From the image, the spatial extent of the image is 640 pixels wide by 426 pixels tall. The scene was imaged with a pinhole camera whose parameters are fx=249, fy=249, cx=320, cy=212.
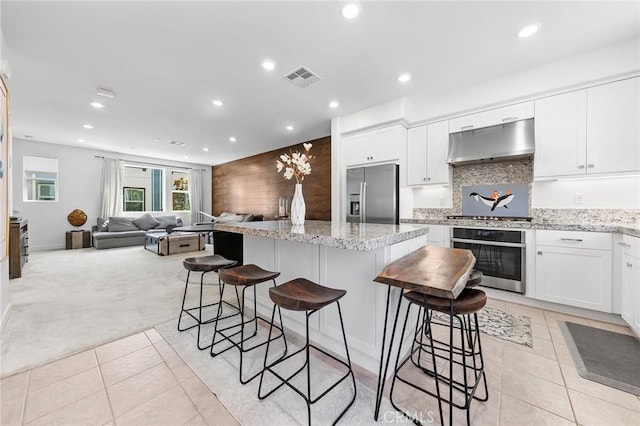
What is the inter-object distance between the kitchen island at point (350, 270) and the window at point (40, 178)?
6.93m

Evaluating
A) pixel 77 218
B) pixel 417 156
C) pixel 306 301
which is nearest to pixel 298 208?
pixel 306 301

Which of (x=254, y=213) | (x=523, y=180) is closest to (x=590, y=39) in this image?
(x=523, y=180)

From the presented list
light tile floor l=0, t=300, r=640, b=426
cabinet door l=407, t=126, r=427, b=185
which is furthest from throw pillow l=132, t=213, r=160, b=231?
cabinet door l=407, t=126, r=427, b=185

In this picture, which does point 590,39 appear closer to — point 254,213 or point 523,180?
point 523,180

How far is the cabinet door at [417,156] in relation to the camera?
3.50 meters

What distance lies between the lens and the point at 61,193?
6.04 meters

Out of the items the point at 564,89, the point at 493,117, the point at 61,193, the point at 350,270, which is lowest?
the point at 350,270

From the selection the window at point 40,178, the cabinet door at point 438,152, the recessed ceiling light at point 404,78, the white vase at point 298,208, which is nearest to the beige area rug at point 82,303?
the white vase at point 298,208

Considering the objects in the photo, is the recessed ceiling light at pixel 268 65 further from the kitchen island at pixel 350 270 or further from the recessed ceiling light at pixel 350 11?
the kitchen island at pixel 350 270

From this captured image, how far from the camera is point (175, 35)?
2.18m

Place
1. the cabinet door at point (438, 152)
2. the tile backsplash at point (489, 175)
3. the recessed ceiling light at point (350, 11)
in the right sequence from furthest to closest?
the cabinet door at point (438, 152) < the tile backsplash at point (489, 175) < the recessed ceiling light at point (350, 11)

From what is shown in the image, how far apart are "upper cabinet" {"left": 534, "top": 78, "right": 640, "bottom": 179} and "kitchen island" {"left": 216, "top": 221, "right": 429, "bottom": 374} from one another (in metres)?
1.95

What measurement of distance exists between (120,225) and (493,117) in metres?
8.04

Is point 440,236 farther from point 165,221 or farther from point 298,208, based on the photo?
point 165,221
